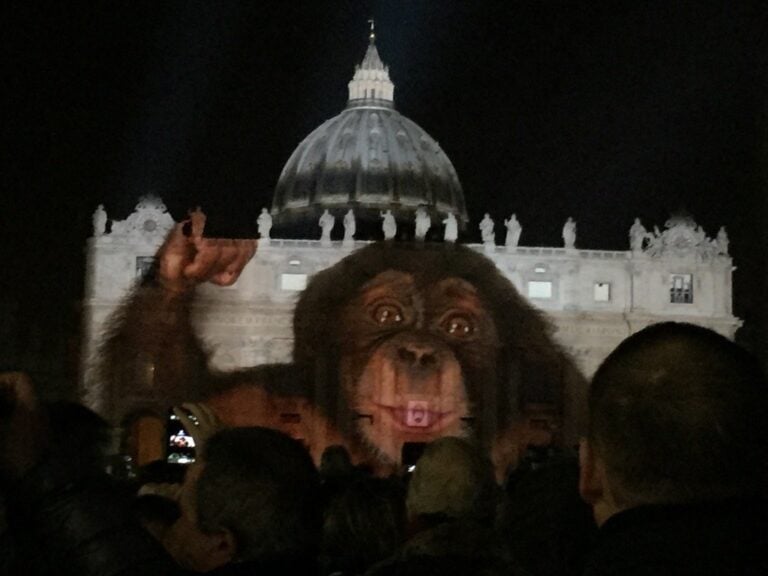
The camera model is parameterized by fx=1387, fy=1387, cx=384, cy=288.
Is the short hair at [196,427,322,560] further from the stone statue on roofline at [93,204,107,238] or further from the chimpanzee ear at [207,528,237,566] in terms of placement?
the stone statue on roofline at [93,204,107,238]

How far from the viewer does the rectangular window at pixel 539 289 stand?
2227 inches

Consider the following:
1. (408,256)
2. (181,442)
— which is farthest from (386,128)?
(181,442)

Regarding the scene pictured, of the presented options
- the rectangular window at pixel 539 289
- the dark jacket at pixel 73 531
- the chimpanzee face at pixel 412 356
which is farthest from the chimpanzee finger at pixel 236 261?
the dark jacket at pixel 73 531

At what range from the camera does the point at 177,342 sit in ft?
133

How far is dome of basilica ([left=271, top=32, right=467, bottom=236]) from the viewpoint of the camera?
73062mm

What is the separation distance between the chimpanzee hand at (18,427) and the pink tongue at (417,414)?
1632 inches

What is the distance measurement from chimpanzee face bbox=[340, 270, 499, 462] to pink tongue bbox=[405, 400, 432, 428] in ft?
0.11

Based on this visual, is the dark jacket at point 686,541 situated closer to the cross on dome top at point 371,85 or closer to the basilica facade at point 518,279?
the basilica facade at point 518,279

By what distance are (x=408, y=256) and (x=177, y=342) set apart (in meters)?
8.11

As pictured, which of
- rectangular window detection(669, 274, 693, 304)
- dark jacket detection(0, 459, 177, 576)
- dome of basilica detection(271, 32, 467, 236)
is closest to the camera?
dark jacket detection(0, 459, 177, 576)

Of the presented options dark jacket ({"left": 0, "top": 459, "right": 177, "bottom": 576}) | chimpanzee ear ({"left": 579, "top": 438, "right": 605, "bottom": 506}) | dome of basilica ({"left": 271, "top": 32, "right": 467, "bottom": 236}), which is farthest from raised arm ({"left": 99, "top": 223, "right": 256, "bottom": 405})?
chimpanzee ear ({"left": 579, "top": 438, "right": 605, "bottom": 506})

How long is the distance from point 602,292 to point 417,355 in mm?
15199

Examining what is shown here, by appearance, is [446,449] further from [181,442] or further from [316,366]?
[316,366]

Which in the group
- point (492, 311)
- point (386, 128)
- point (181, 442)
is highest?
point (386, 128)
